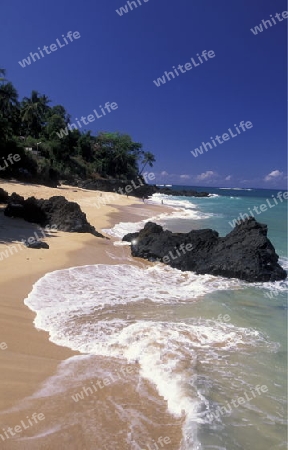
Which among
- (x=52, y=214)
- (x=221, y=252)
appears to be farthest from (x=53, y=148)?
(x=221, y=252)

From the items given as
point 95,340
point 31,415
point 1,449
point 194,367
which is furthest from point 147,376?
point 1,449

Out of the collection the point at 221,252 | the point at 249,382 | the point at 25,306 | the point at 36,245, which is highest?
the point at 36,245

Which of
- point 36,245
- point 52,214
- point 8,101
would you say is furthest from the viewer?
point 8,101

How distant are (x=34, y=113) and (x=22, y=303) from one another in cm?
5981

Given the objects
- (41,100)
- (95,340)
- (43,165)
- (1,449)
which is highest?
(41,100)

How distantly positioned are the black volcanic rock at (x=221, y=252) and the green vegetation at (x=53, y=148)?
19.0 m

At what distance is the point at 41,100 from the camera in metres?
64.0

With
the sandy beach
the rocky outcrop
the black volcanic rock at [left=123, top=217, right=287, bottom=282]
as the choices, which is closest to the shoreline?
the sandy beach

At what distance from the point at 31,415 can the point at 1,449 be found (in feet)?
1.54

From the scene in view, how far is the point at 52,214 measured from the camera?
16.3 m

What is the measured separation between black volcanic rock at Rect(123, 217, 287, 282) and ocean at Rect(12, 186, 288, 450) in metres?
1.93

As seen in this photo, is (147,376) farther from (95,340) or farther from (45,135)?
(45,135)

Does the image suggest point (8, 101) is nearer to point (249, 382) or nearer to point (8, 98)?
point (8, 98)

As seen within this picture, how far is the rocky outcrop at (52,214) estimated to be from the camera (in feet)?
51.1
